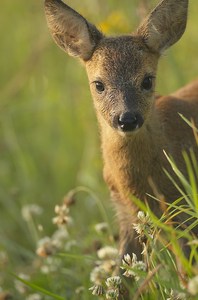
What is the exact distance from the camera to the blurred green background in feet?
28.1

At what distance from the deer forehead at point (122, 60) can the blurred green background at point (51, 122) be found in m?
1.69

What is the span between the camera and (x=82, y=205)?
876 centimetres

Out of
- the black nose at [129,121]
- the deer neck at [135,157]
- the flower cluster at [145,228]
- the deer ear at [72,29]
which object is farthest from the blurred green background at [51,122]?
the flower cluster at [145,228]

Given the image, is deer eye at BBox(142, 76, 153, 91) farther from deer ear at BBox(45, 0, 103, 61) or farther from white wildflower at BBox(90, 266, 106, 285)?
white wildflower at BBox(90, 266, 106, 285)

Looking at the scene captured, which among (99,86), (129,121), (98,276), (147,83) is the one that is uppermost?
(99,86)

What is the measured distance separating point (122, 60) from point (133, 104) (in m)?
0.41

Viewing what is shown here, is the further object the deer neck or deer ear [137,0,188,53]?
deer ear [137,0,188,53]

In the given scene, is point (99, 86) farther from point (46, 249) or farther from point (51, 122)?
point (51, 122)

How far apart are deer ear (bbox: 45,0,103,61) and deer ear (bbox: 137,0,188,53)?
0.34 meters

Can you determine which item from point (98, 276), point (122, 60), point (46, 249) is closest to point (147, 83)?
point (122, 60)

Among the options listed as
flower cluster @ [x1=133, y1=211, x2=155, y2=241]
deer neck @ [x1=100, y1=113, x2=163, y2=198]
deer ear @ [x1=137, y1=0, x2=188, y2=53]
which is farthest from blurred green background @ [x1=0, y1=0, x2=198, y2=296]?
flower cluster @ [x1=133, y1=211, x2=155, y2=241]

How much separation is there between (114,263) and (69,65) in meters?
5.40

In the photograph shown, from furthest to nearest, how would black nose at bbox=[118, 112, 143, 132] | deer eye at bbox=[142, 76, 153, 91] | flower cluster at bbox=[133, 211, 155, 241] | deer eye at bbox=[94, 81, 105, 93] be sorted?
deer eye at bbox=[94, 81, 105, 93], deer eye at bbox=[142, 76, 153, 91], black nose at bbox=[118, 112, 143, 132], flower cluster at bbox=[133, 211, 155, 241]

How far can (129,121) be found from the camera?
567 cm
